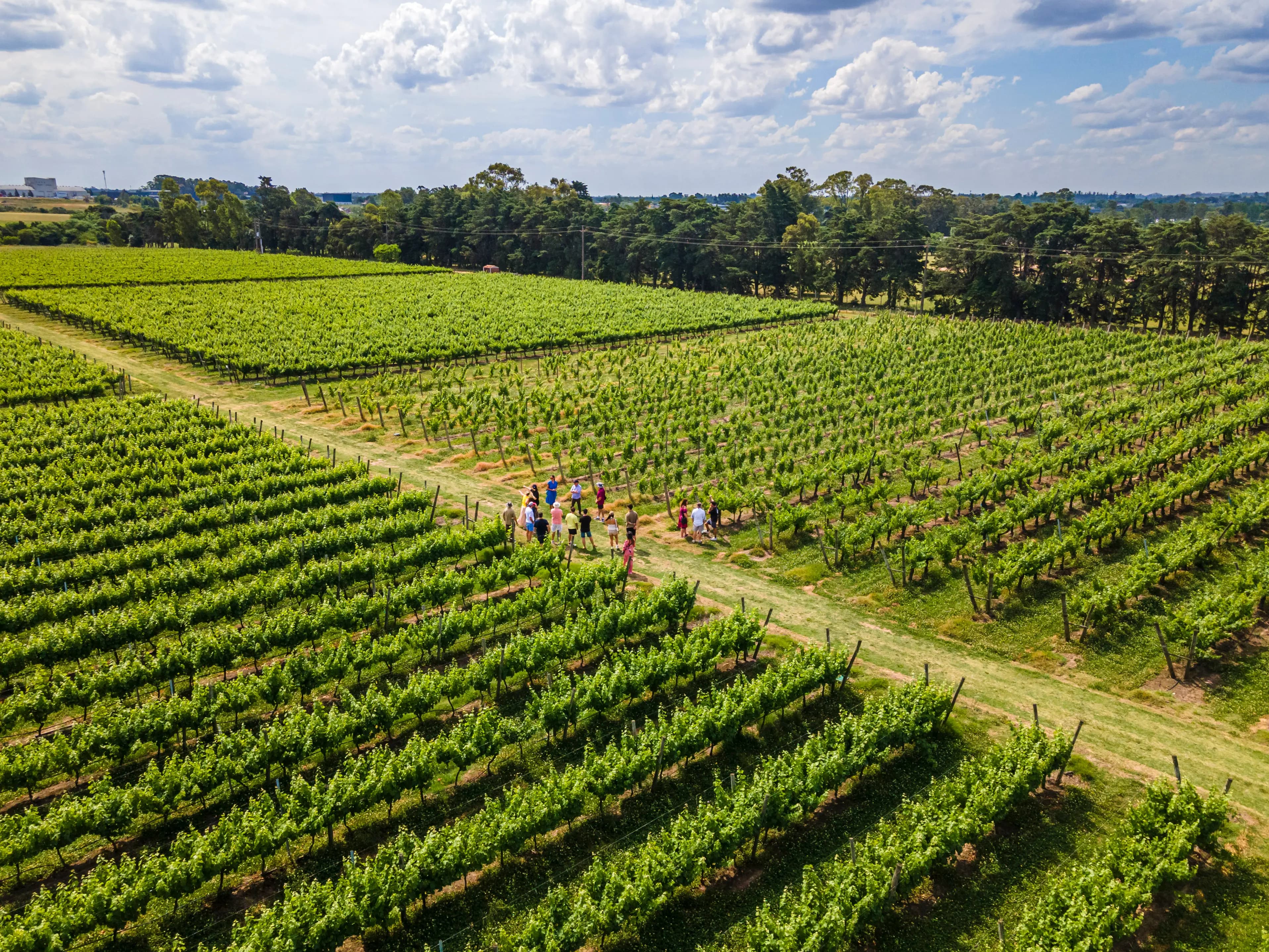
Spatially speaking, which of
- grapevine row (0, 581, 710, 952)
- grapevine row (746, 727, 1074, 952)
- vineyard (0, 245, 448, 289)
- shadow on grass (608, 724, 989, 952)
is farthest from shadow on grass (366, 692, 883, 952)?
vineyard (0, 245, 448, 289)

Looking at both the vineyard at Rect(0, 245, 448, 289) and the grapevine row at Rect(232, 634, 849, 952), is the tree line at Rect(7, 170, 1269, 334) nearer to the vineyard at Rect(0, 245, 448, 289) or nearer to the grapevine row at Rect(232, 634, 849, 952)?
the vineyard at Rect(0, 245, 448, 289)

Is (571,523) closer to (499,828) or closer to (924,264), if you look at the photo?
(499,828)

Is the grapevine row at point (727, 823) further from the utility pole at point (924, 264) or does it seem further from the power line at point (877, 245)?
the utility pole at point (924, 264)

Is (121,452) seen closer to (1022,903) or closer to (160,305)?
(1022,903)

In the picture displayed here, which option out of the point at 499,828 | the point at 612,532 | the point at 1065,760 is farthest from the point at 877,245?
the point at 499,828

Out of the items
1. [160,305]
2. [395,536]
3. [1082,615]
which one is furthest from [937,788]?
[160,305]

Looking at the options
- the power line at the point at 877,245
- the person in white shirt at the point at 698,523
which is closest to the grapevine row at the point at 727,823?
the person in white shirt at the point at 698,523

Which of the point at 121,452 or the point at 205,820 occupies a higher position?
the point at 121,452
